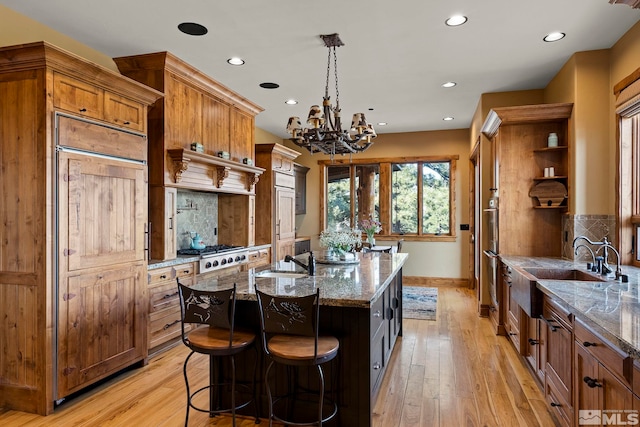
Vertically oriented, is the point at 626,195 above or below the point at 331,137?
below

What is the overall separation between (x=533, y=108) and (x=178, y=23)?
3.43 metres

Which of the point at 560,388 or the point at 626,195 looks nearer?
the point at 560,388

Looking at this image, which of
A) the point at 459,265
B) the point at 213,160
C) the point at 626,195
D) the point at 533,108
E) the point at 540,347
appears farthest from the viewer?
the point at 459,265

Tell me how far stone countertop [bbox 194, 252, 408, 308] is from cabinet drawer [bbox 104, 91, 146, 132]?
4.94 ft

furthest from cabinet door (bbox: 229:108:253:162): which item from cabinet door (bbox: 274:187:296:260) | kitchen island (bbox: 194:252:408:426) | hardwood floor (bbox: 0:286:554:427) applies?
kitchen island (bbox: 194:252:408:426)

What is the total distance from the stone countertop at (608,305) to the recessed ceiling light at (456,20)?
209 centimetres

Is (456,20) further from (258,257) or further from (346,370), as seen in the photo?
(258,257)

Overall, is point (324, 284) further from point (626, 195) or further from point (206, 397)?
point (626, 195)

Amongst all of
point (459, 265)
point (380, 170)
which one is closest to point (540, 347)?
point (459, 265)

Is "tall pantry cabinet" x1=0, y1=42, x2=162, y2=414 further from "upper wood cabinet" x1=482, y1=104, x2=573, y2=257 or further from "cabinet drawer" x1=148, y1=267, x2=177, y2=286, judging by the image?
"upper wood cabinet" x1=482, y1=104, x2=573, y2=257

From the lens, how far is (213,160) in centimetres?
433

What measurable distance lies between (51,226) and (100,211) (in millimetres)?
387

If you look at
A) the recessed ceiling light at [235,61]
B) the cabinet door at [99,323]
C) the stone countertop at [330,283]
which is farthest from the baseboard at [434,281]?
the cabinet door at [99,323]

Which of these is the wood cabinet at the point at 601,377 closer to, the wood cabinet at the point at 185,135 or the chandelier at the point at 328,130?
the chandelier at the point at 328,130
